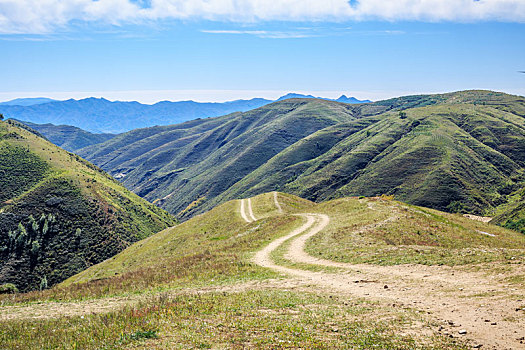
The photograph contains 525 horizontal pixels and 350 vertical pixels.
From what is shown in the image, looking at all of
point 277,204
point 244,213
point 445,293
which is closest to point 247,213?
point 244,213

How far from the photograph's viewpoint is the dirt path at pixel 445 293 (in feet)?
39.2

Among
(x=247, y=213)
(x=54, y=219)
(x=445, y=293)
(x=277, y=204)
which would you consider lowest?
(x=54, y=219)

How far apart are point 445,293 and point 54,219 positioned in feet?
463

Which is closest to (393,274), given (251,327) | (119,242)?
(251,327)

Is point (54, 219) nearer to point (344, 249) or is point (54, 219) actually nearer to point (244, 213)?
point (244, 213)

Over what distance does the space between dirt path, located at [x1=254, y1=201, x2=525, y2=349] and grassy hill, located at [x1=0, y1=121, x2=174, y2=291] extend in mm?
93960

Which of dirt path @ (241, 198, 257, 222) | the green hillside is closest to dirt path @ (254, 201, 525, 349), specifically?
the green hillside

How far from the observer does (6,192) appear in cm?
14200

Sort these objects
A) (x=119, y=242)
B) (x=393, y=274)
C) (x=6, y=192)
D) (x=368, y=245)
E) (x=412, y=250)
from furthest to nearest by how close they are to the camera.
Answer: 1. (x=6, y=192)
2. (x=119, y=242)
3. (x=368, y=245)
4. (x=412, y=250)
5. (x=393, y=274)

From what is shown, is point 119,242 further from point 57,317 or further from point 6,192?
point 57,317

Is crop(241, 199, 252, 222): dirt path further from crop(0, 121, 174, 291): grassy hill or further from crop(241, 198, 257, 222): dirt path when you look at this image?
crop(0, 121, 174, 291): grassy hill

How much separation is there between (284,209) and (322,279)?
52.7 meters

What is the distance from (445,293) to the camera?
55.6 feet

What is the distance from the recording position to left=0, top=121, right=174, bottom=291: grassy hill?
109875 mm
